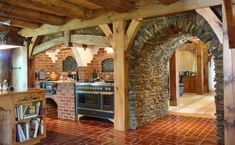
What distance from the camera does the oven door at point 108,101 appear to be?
510cm

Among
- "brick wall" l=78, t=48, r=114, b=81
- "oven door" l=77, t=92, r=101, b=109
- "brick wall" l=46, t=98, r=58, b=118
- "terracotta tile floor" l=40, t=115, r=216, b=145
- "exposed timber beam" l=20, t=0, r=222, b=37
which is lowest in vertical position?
"terracotta tile floor" l=40, t=115, r=216, b=145

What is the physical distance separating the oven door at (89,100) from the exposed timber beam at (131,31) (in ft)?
4.95

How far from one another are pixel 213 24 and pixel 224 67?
0.68 meters

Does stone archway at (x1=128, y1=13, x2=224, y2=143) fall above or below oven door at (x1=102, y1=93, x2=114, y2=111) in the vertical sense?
above

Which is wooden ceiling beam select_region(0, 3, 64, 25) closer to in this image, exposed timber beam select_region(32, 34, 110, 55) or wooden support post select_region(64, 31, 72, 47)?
wooden support post select_region(64, 31, 72, 47)

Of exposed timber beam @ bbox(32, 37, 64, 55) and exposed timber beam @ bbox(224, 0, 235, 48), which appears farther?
exposed timber beam @ bbox(32, 37, 64, 55)

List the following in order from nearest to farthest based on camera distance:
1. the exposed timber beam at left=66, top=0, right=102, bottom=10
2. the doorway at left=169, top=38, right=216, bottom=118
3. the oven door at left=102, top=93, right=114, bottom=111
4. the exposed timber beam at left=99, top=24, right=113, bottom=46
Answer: the exposed timber beam at left=66, top=0, right=102, bottom=10
the exposed timber beam at left=99, top=24, right=113, bottom=46
the oven door at left=102, top=93, right=114, bottom=111
the doorway at left=169, top=38, right=216, bottom=118

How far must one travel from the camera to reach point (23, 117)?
3.70 metres

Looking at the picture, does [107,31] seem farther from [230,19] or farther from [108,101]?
[230,19]

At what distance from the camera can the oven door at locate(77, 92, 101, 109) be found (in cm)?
537

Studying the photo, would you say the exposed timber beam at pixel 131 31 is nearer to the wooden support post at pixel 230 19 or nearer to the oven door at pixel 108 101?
the oven door at pixel 108 101

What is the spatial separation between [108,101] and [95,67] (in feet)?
7.05

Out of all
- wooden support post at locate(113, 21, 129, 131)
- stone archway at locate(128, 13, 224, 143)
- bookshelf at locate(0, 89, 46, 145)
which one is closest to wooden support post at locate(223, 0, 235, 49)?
stone archway at locate(128, 13, 224, 143)

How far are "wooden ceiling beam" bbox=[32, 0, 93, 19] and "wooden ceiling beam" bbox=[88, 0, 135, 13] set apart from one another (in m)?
0.60
